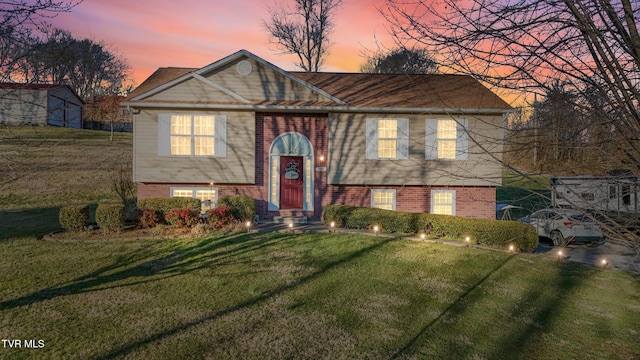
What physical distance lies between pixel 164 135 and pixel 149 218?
12.0 ft

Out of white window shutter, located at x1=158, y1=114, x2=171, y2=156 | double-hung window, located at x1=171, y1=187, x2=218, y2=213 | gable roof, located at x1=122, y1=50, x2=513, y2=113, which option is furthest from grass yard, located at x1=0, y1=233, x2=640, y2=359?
gable roof, located at x1=122, y1=50, x2=513, y2=113

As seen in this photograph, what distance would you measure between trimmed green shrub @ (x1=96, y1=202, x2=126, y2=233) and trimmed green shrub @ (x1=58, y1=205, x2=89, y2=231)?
0.77 m

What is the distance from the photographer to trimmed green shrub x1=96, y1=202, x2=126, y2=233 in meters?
11.6

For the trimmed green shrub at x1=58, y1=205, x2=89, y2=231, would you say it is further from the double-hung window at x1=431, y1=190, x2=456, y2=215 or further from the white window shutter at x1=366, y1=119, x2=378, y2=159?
the double-hung window at x1=431, y1=190, x2=456, y2=215

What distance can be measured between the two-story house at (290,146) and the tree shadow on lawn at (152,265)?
3.98 metres

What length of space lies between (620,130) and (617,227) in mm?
833

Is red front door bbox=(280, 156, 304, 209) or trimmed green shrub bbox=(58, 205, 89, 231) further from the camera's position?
red front door bbox=(280, 156, 304, 209)

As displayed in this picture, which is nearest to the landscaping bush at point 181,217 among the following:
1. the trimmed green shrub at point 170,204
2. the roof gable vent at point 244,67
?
the trimmed green shrub at point 170,204

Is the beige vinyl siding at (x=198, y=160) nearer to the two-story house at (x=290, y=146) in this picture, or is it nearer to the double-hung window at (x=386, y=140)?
the two-story house at (x=290, y=146)

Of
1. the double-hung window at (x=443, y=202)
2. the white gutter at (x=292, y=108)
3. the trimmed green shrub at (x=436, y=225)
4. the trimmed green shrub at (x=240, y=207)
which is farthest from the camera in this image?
the double-hung window at (x=443, y=202)

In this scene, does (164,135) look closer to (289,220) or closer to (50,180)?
(289,220)

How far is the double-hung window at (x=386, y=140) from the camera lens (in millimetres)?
14718

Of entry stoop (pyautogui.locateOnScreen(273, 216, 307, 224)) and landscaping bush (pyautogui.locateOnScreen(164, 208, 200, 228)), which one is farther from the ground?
landscaping bush (pyautogui.locateOnScreen(164, 208, 200, 228))

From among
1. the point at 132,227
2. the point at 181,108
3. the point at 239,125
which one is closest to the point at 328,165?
the point at 239,125
